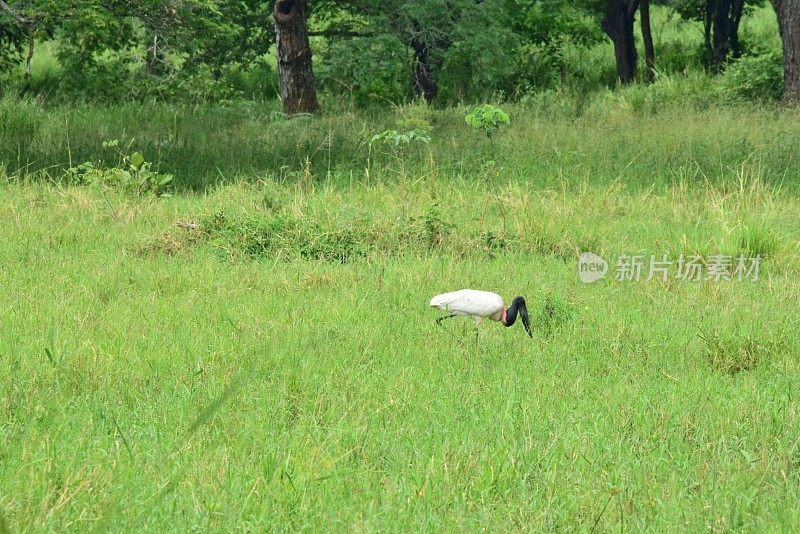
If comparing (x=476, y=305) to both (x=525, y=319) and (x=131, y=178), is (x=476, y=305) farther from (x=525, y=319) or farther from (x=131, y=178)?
(x=131, y=178)

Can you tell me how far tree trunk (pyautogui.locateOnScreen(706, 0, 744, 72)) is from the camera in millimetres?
21391

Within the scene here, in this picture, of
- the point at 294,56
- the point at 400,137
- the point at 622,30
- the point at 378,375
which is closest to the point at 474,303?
the point at 378,375

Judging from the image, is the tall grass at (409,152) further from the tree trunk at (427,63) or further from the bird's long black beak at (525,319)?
the bird's long black beak at (525,319)

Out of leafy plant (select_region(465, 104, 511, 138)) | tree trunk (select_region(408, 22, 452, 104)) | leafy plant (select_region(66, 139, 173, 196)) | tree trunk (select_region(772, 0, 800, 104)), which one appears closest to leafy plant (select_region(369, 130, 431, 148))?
leafy plant (select_region(465, 104, 511, 138))

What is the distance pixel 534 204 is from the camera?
30.5 feet

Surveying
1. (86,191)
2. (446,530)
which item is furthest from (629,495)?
(86,191)

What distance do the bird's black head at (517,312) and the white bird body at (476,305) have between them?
5 centimetres

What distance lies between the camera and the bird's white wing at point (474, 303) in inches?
223

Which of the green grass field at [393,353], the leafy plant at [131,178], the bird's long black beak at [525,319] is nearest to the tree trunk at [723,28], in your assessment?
the green grass field at [393,353]

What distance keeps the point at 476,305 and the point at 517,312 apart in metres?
0.31

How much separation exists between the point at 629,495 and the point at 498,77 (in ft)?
53.2

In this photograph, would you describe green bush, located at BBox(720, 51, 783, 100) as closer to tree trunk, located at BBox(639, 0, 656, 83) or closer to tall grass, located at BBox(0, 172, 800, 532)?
tree trunk, located at BBox(639, 0, 656, 83)

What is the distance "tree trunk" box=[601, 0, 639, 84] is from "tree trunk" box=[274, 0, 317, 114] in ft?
29.4

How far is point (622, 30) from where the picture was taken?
69.6 ft
